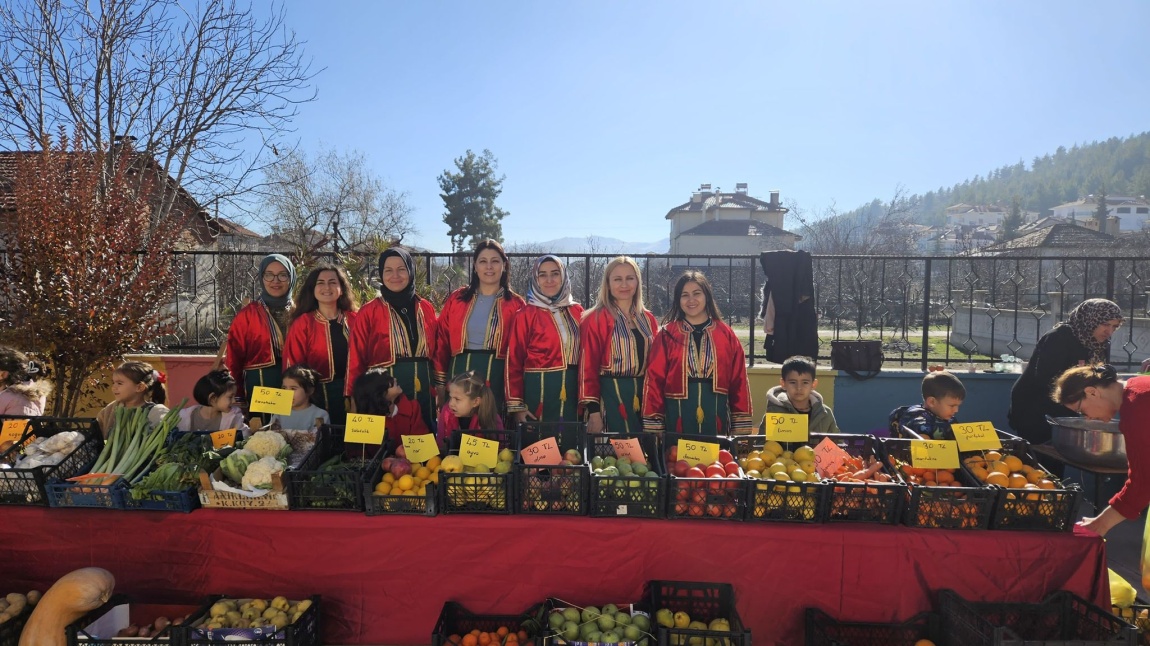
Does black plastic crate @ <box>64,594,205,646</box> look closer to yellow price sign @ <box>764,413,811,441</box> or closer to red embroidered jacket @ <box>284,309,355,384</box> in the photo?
red embroidered jacket @ <box>284,309,355,384</box>

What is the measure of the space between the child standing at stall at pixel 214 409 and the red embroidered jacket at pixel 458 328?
3.92 feet

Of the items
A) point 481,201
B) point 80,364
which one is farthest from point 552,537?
point 481,201

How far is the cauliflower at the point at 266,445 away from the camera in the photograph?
273 centimetres

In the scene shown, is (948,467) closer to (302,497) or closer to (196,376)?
(302,497)

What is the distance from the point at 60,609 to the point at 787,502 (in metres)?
2.93

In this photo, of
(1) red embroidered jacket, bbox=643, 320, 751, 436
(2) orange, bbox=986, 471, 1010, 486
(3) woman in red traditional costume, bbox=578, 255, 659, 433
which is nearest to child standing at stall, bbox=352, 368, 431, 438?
(3) woman in red traditional costume, bbox=578, 255, 659, 433

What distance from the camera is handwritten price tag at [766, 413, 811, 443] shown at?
2947 mm

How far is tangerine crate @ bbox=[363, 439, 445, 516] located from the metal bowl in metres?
3.74

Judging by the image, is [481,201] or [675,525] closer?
[675,525]

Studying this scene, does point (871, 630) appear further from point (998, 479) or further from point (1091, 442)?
point (1091, 442)

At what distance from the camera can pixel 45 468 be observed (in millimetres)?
2713

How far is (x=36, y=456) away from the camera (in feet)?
9.30

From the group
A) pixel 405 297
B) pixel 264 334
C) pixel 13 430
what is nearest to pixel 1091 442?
pixel 405 297

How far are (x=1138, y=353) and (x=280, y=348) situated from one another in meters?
14.3
